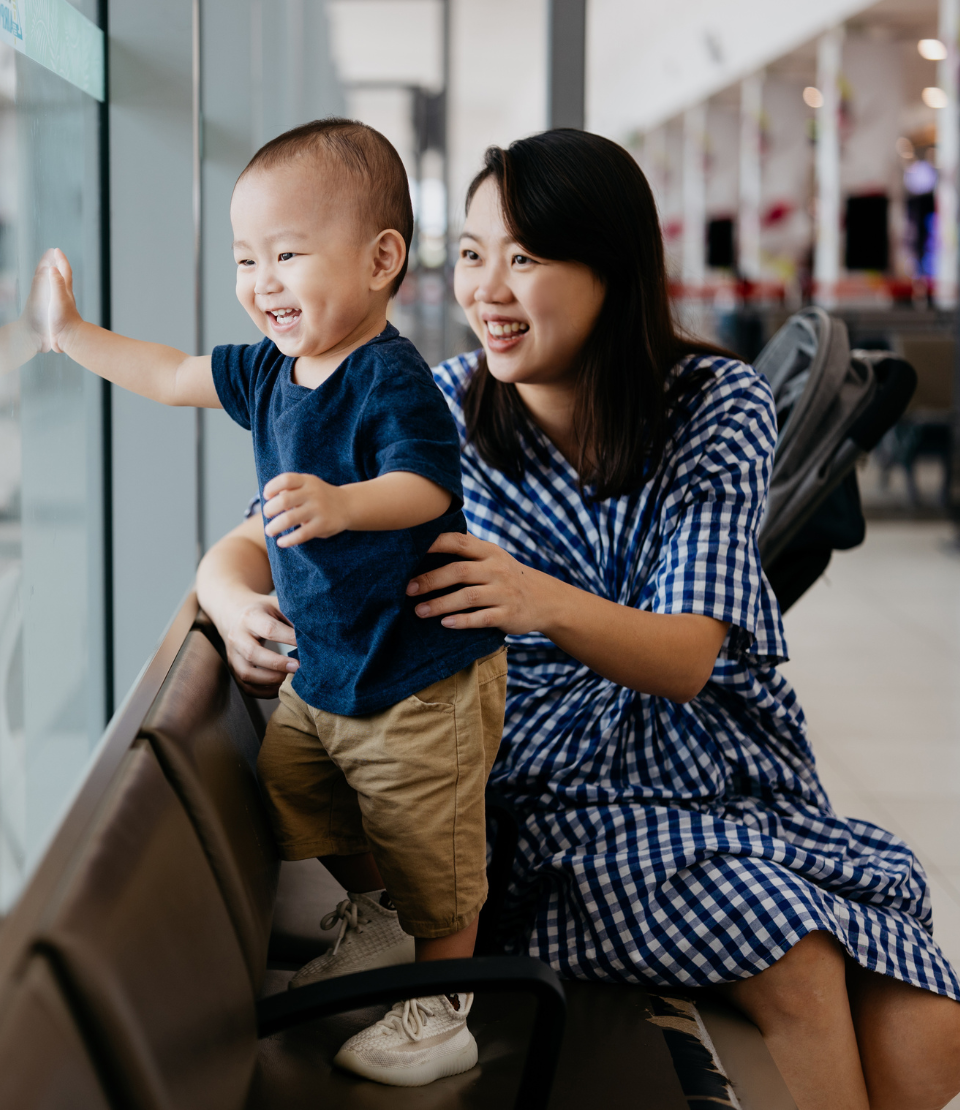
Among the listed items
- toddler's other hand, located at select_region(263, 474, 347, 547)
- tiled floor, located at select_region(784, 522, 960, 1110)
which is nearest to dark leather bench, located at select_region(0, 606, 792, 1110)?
toddler's other hand, located at select_region(263, 474, 347, 547)

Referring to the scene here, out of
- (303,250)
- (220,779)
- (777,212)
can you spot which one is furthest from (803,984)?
(777,212)

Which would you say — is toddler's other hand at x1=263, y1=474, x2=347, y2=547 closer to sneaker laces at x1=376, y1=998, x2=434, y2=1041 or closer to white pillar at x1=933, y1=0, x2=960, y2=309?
sneaker laces at x1=376, y1=998, x2=434, y2=1041

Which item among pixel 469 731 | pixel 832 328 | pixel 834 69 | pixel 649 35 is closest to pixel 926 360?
pixel 834 69

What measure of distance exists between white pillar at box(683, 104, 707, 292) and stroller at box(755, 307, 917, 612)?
12.3 metres

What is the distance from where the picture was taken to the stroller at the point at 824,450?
1.89 metres

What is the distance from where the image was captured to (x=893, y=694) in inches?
139

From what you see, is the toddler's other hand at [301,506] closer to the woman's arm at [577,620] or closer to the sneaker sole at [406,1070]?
the woman's arm at [577,620]

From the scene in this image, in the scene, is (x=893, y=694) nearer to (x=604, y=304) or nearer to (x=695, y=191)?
(x=604, y=304)

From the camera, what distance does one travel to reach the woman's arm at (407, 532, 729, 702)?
3.38 ft

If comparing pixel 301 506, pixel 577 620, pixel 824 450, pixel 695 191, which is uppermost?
pixel 695 191

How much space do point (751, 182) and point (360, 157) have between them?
487 inches

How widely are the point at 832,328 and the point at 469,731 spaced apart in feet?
4.26

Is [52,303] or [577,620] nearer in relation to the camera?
[52,303]

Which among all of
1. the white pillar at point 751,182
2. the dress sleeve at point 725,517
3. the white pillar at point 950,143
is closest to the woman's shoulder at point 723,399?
the dress sleeve at point 725,517
